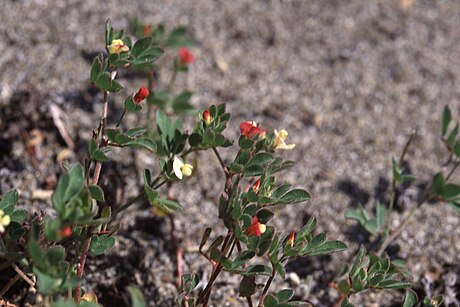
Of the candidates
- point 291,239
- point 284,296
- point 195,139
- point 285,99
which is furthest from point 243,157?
point 285,99

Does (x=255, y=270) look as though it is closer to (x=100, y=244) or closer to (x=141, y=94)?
(x=100, y=244)

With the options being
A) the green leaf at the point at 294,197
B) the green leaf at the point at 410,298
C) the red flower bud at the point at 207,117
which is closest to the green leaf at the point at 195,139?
the red flower bud at the point at 207,117

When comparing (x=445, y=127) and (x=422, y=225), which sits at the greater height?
(x=445, y=127)

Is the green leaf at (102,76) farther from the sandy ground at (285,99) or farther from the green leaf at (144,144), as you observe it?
the sandy ground at (285,99)

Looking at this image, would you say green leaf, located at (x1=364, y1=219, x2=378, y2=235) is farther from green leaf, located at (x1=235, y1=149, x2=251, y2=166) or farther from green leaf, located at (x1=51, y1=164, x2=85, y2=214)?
green leaf, located at (x1=51, y1=164, x2=85, y2=214)

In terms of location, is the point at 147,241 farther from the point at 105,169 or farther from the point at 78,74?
the point at 78,74

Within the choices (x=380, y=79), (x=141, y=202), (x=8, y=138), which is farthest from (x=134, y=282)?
(x=380, y=79)
